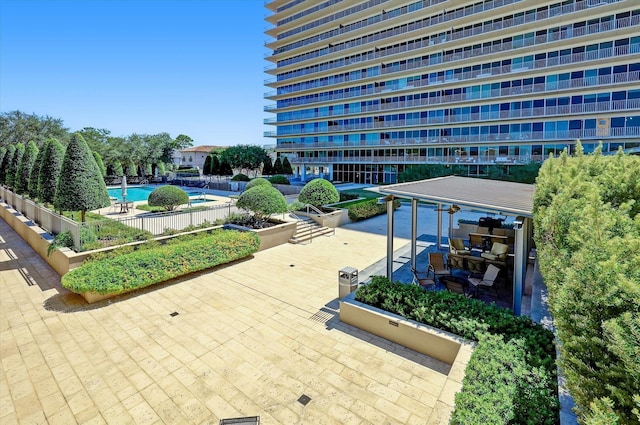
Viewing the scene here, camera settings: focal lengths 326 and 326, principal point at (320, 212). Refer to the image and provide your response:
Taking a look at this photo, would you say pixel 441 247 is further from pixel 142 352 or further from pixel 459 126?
pixel 459 126

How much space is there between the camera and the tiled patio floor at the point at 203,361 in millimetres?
4945

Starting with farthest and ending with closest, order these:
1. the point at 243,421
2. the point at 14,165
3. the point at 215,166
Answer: the point at 215,166
the point at 14,165
the point at 243,421

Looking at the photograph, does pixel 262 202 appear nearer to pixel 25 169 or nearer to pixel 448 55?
pixel 25 169

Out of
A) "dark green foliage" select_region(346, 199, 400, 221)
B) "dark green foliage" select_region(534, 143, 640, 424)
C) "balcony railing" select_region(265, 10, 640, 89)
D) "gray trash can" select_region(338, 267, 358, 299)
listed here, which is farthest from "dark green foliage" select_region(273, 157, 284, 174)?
"dark green foliage" select_region(534, 143, 640, 424)

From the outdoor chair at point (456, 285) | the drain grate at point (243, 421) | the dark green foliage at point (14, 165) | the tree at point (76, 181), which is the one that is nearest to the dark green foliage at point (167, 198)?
the tree at point (76, 181)

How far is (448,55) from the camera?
128ft

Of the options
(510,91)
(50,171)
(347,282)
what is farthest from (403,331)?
(510,91)

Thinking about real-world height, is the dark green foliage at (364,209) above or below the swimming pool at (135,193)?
below

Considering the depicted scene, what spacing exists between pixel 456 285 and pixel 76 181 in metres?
12.8

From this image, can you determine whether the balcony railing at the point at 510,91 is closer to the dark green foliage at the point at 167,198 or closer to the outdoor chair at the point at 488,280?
the outdoor chair at the point at 488,280

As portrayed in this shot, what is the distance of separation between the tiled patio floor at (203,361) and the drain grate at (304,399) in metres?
0.08

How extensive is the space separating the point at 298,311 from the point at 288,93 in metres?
52.4

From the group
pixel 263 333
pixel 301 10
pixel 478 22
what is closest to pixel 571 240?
pixel 263 333

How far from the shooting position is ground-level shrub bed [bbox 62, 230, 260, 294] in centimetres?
842
